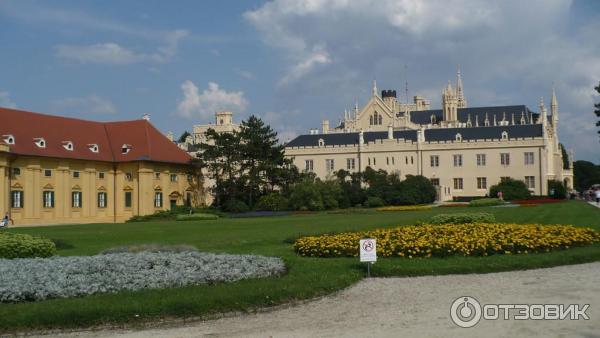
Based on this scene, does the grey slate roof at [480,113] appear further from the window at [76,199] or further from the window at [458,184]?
the window at [76,199]

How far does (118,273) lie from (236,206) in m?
49.6

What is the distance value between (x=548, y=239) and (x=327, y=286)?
821 cm

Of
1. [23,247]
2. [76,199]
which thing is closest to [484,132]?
[76,199]

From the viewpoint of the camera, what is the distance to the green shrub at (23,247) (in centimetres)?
1867

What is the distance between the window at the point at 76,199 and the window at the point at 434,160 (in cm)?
4785

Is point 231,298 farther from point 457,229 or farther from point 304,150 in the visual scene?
point 304,150

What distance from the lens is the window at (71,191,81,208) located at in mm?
57656

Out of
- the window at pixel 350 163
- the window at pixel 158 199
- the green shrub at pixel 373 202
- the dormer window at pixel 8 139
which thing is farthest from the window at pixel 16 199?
the window at pixel 350 163

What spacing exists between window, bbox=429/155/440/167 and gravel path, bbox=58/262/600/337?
74022 mm

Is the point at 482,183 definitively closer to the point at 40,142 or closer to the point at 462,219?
the point at 40,142

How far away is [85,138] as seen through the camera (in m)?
61.7

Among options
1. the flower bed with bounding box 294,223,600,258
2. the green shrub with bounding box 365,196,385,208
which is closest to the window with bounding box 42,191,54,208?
the green shrub with bounding box 365,196,385,208

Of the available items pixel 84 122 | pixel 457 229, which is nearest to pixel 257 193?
pixel 84 122

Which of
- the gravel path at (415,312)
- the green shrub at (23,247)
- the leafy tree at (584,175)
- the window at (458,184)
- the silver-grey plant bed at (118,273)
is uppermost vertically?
the leafy tree at (584,175)
